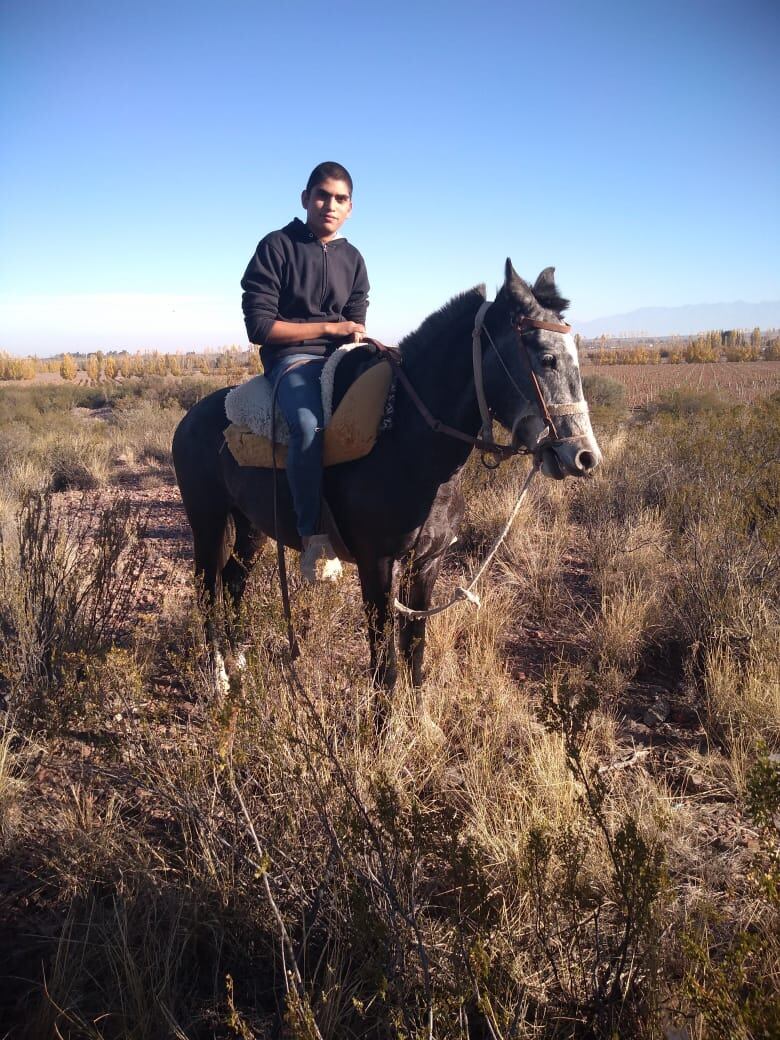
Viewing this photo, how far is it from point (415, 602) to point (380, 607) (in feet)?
0.96

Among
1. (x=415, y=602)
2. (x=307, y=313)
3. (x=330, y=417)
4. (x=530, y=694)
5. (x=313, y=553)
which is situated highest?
(x=307, y=313)

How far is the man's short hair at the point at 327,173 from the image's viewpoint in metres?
3.18

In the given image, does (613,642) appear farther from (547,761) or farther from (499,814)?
(499,814)

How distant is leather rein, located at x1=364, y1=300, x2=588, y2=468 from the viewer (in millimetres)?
2221

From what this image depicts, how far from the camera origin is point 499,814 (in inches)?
92.3

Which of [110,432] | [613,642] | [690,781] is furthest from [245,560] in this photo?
[110,432]

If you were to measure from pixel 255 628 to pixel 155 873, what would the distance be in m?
0.99

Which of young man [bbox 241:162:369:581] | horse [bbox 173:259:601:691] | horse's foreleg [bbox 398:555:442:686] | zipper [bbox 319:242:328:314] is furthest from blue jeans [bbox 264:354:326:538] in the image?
zipper [bbox 319:242:328:314]

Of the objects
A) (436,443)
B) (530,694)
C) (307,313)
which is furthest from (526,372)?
(530,694)

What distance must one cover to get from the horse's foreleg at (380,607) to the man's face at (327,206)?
2019 millimetres

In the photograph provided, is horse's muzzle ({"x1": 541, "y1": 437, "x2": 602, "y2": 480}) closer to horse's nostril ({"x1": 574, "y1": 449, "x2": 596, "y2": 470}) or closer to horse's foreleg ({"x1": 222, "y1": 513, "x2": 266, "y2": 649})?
horse's nostril ({"x1": 574, "y1": 449, "x2": 596, "y2": 470})

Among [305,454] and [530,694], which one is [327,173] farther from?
[530,694]

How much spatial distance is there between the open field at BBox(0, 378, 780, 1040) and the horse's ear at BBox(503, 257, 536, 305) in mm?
1513

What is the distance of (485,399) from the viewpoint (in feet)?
8.05
